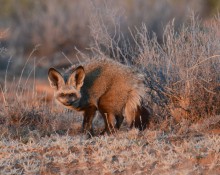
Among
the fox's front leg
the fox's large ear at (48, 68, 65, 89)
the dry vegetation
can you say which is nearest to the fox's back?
the fox's front leg

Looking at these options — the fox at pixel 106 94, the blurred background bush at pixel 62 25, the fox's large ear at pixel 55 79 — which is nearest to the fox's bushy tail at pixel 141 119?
the fox at pixel 106 94

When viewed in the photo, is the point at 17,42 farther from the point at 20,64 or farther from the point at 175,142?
the point at 175,142

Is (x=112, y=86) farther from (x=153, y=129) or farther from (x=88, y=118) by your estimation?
(x=153, y=129)

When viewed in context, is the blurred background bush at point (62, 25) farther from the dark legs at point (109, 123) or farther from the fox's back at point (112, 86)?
the dark legs at point (109, 123)

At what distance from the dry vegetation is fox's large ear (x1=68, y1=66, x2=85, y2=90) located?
2.40ft

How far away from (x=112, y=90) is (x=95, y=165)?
6.65 ft

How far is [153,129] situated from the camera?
8.59m

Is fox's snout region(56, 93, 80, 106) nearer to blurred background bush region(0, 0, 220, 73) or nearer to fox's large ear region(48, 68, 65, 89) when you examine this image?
fox's large ear region(48, 68, 65, 89)

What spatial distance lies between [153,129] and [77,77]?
134 cm

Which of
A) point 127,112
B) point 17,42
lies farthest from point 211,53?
point 17,42

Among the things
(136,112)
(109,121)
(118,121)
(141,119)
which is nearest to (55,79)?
(109,121)

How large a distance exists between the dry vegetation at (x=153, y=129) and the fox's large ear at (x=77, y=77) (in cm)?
73

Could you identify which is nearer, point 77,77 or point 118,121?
point 77,77

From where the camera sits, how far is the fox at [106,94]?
8430 millimetres
